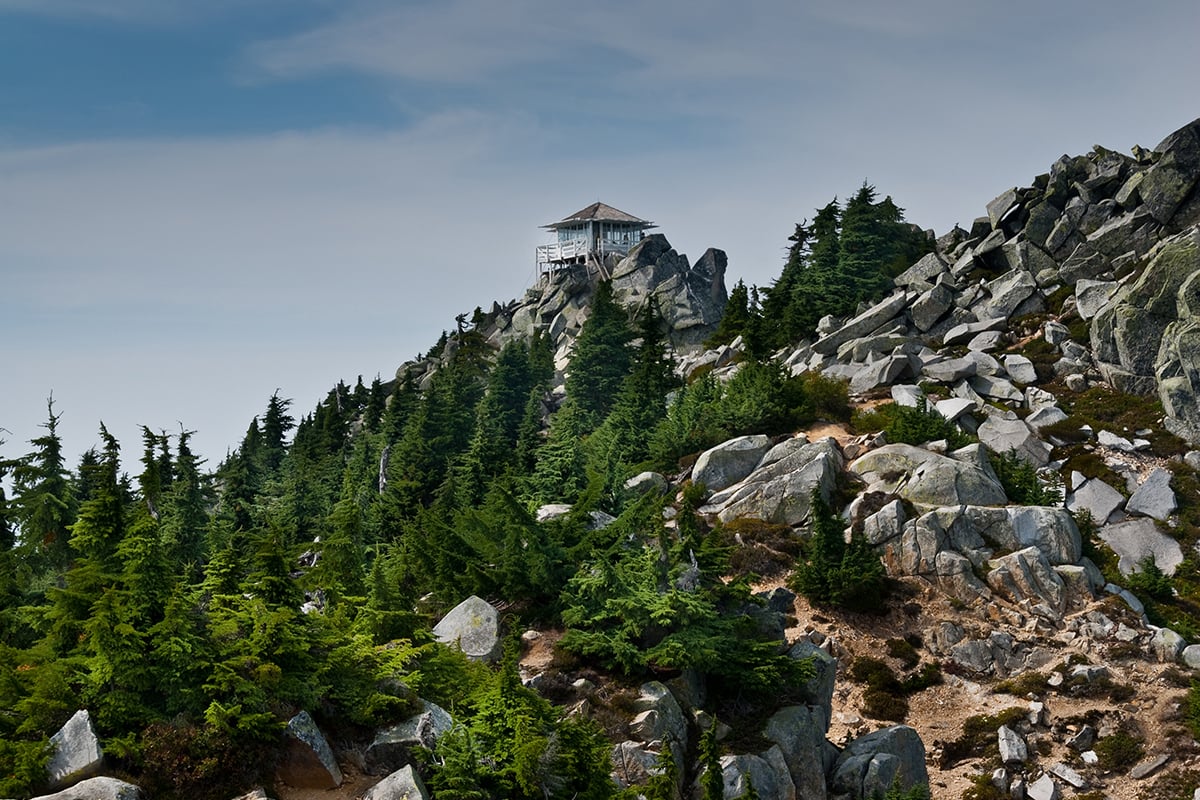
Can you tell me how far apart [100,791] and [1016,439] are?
126ft

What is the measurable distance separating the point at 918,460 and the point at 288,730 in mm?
29064

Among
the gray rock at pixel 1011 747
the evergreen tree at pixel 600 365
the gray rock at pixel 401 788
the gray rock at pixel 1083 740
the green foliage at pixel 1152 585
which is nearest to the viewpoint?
the gray rock at pixel 401 788

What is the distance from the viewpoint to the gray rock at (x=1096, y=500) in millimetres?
39250

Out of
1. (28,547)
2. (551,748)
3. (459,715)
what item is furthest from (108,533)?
(28,547)

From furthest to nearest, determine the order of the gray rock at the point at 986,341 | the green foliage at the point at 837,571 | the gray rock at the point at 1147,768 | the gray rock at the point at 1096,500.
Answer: the gray rock at the point at 986,341 → the gray rock at the point at 1096,500 → the green foliage at the point at 837,571 → the gray rock at the point at 1147,768

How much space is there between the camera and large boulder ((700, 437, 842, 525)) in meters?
38.6

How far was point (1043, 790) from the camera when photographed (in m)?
26.2

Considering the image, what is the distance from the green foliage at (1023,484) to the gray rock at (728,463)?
935 centimetres

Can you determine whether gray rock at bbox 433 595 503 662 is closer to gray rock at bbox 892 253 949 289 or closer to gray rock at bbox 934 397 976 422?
gray rock at bbox 934 397 976 422

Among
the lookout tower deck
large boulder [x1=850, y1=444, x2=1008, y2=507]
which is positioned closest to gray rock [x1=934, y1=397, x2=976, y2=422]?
large boulder [x1=850, y1=444, x2=1008, y2=507]

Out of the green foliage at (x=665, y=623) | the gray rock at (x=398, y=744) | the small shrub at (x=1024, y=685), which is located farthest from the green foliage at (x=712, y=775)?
the small shrub at (x=1024, y=685)

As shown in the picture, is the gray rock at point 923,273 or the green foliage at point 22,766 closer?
the green foliage at point 22,766

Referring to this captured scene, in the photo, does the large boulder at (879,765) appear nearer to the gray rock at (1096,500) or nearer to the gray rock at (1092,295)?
the gray rock at (1096,500)

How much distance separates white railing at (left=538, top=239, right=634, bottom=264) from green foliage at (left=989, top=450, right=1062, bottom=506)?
59.8m
